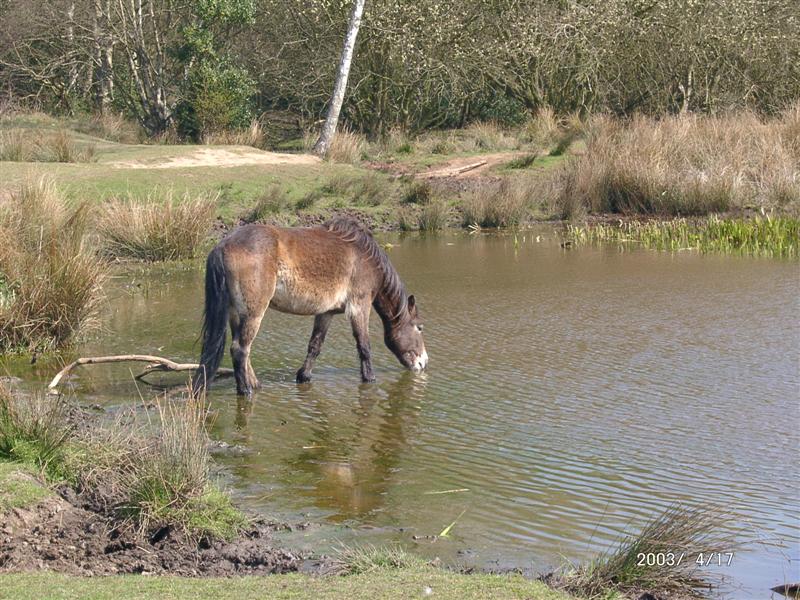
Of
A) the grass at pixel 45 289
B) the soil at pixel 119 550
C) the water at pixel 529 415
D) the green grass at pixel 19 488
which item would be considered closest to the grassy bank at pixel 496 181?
the water at pixel 529 415

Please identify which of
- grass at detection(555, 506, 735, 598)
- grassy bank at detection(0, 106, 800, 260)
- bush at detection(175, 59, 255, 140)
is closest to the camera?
grass at detection(555, 506, 735, 598)

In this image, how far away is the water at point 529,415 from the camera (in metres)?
6.83

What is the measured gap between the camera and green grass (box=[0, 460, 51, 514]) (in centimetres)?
645

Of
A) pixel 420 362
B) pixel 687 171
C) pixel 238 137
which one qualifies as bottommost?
pixel 420 362

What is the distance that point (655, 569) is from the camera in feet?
18.7

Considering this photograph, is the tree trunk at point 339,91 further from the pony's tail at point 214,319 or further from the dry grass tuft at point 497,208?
the pony's tail at point 214,319

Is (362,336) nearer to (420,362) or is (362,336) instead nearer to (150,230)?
(420,362)

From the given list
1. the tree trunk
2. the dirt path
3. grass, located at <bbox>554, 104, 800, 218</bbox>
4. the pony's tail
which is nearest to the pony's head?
the pony's tail

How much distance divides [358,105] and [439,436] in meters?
25.1

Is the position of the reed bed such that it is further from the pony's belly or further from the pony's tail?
the pony's tail

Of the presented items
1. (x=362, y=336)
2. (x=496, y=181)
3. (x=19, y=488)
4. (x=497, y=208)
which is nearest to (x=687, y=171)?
(x=497, y=208)

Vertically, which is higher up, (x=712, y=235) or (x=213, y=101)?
(x=213, y=101)

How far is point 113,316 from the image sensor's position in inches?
560

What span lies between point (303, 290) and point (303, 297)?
0.08m
